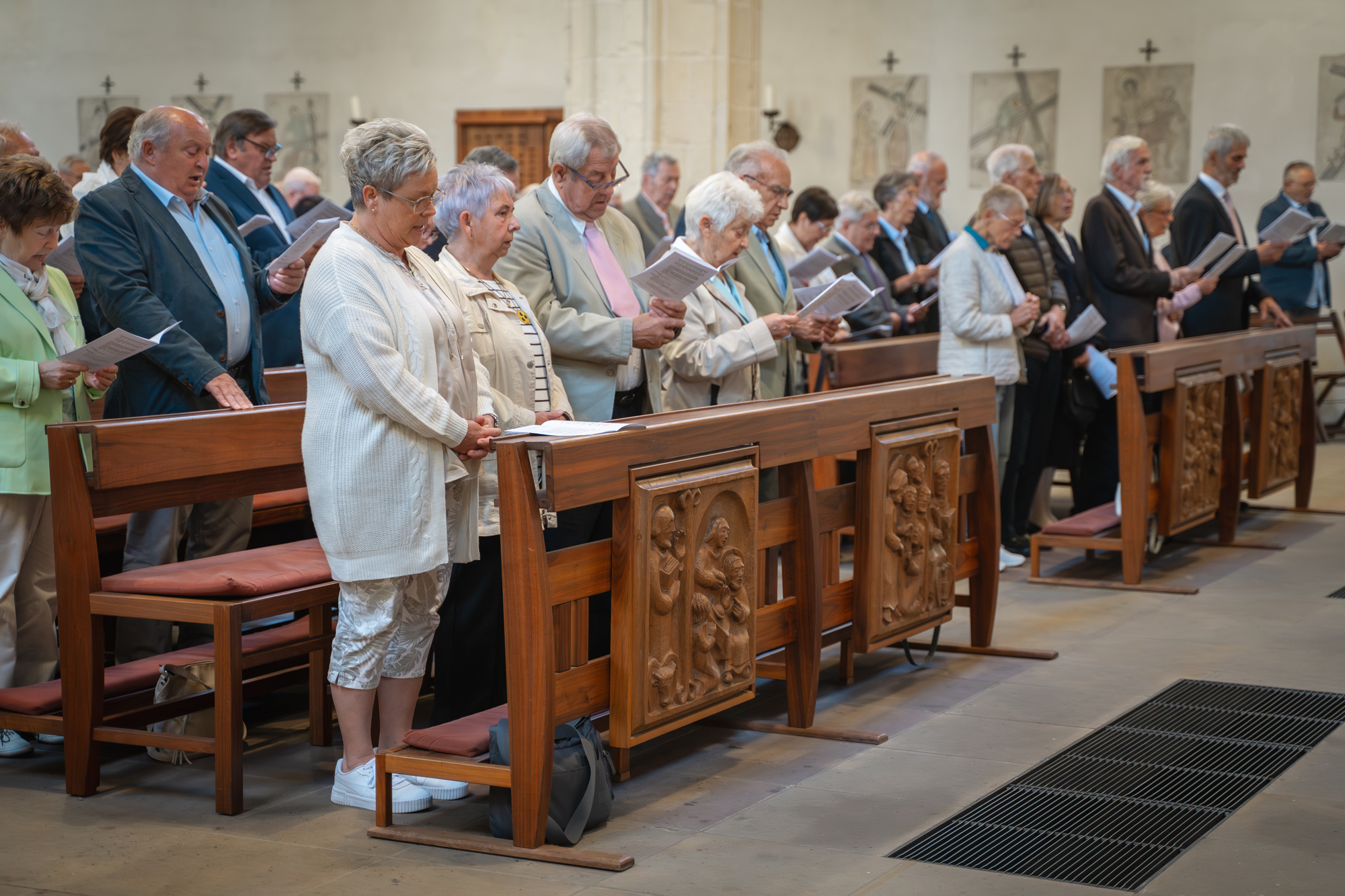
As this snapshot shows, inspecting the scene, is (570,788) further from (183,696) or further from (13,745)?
(13,745)

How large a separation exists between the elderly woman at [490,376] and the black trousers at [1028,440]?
3.17 meters

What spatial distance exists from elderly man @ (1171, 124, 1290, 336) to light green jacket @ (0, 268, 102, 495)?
5.82 meters

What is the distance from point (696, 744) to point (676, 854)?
83 cm

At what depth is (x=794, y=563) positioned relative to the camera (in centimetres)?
394

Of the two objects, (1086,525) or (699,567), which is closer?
(699,567)

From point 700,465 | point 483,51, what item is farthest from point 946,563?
point 483,51

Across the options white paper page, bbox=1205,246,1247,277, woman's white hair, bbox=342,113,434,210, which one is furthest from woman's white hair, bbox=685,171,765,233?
white paper page, bbox=1205,246,1247,277

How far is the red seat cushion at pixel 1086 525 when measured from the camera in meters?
6.07

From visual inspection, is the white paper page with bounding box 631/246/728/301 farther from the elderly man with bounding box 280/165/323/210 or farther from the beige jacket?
the elderly man with bounding box 280/165/323/210

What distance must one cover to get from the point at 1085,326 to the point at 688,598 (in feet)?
11.9

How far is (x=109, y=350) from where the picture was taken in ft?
11.4

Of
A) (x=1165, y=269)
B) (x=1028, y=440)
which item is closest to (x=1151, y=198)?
(x=1165, y=269)

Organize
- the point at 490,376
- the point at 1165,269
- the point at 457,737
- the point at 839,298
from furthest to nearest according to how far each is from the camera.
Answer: the point at 1165,269 → the point at 839,298 → the point at 490,376 → the point at 457,737

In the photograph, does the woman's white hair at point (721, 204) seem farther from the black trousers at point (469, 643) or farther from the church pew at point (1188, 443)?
the church pew at point (1188, 443)
